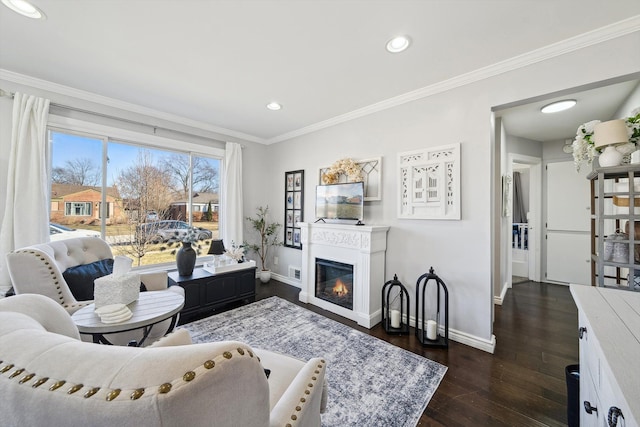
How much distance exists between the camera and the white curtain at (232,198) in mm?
4031

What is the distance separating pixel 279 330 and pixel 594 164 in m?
3.21

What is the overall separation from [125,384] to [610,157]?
2.67 metres

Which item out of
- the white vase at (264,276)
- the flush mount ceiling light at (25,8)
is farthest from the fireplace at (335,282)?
the flush mount ceiling light at (25,8)

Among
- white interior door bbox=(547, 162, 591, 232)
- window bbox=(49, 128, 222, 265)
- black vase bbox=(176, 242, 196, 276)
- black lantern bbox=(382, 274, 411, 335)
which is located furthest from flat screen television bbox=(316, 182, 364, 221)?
white interior door bbox=(547, 162, 591, 232)

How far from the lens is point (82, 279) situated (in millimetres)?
2047

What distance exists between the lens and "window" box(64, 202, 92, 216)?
288 cm

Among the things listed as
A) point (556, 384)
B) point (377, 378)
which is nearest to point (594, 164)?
point (556, 384)

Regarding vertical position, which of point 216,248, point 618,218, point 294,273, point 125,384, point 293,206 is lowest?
point 294,273

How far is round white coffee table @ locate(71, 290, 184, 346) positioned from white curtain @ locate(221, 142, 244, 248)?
6.99 ft

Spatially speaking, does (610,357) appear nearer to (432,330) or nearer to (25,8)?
(432,330)

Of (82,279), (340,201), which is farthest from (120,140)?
(340,201)

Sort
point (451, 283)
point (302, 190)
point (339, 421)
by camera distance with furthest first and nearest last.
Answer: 1. point (302, 190)
2. point (451, 283)
3. point (339, 421)

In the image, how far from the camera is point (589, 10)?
1595 millimetres

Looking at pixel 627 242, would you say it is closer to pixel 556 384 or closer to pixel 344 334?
pixel 556 384
